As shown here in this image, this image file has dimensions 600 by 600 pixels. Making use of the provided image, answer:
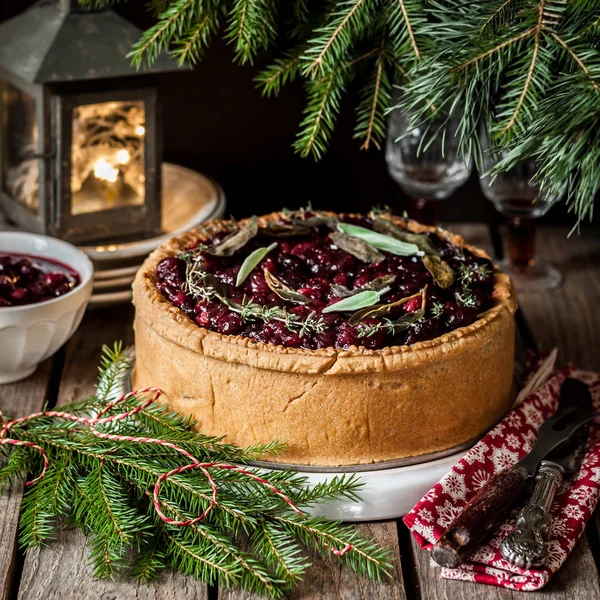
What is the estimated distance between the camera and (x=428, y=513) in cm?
146

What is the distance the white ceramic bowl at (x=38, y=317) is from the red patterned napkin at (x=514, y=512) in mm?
778

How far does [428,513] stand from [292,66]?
886 mm

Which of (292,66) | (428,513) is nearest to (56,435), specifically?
(428,513)

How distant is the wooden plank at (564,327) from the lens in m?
1.39

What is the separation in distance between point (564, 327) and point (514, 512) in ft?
2.76

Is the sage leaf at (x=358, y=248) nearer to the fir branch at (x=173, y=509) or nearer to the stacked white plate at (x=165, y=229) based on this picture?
the fir branch at (x=173, y=509)

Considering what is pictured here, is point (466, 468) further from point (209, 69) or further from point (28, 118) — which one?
point (209, 69)

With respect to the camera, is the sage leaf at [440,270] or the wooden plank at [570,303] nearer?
the sage leaf at [440,270]

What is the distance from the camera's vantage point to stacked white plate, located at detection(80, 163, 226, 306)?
211 centimetres

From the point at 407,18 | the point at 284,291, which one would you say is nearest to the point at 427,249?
the point at 284,291

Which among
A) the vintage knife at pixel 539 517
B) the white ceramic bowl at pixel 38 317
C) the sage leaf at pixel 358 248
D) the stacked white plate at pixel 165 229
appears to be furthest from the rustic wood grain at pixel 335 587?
the stacked white plate at pixel 165 229

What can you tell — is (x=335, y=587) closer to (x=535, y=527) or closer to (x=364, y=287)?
(x=535, y=527)

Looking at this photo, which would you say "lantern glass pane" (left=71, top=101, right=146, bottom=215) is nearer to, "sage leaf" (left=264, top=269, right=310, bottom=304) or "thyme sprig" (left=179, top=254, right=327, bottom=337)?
"thyme sprig" (left=179, top=254, right=327, bottom=337)

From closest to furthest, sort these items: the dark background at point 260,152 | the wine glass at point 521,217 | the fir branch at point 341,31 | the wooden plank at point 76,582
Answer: the wooden plank at point 76,582
the fir branch at point 341,31
the wine glass at point 521,217
the dark background at point 260,152
